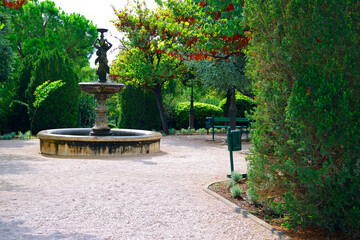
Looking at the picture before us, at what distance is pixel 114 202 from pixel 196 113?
15909 mm

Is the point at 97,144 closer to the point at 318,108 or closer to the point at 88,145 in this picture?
the point at 88,145

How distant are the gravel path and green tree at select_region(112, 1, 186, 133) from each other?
8346 mm

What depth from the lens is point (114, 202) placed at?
5.46 metres

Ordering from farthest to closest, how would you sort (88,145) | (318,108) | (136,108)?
(136,108)
(88,145)
(318,108)

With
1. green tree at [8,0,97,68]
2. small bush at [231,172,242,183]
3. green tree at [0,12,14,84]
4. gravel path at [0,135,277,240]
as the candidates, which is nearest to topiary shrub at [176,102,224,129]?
green tree at [0,12,14,84]

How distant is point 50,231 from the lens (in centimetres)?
417

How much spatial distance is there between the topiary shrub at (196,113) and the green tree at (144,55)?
2.30 meters

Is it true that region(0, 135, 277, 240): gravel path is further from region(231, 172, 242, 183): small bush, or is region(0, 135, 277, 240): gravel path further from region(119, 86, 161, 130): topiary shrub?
region(119, 86, 161, 130): topiary shrub

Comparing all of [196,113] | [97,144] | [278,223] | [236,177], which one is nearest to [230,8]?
[236,177]

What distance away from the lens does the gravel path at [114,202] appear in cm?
424

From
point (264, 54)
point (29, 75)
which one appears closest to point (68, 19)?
point (29, 75)

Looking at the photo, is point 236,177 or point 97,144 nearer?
point 236,177

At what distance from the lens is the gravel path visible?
4.24 metres

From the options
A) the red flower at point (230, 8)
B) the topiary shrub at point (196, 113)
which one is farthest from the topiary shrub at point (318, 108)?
the topiary shrub at point (196, 113)
